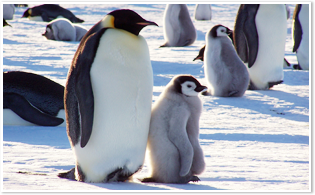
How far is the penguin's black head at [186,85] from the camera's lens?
2504 millimetres

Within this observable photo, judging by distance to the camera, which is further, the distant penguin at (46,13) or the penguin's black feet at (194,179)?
the distant penguin at (46,13)

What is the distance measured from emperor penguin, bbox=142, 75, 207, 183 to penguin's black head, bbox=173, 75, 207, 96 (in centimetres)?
4

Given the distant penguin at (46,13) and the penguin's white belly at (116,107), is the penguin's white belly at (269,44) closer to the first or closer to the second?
the penguin's white belly at (116,107)

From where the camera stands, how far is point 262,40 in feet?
18.3

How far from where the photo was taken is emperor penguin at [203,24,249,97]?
16.1 ft

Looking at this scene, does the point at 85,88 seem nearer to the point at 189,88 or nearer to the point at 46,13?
the point at 189,88

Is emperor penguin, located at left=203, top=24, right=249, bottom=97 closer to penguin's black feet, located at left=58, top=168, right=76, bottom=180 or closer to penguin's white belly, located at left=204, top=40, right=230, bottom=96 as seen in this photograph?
penguin's white belly, located at left=204, top=40, right=230, bottom=96

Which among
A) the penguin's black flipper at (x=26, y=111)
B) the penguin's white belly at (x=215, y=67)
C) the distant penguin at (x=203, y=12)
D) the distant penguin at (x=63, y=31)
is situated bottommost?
the penguin's black flipper at (x=26, y=111)

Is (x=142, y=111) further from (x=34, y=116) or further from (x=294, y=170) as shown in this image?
(x=34, y=116)

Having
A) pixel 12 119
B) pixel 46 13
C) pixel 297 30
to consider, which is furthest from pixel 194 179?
pixel 46 13

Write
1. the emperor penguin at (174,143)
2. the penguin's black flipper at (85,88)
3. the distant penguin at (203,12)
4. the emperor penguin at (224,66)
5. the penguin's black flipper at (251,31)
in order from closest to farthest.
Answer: the penguin's black flipper at (85,88) → the emperor penguin at (174,143) → the emperor penguin at (224,66) → the penguin's black flipper at (251,31) → the distant penguin at (203,12)

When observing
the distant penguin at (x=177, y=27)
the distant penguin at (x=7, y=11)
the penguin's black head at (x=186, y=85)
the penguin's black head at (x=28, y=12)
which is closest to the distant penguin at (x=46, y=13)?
the penguin's black head at (x=28, y=12)

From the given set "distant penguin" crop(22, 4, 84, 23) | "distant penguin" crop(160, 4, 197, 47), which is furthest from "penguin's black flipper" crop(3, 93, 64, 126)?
"distant penguin" crop(22, 4, 84, 23)

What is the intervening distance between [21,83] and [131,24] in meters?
1.81
